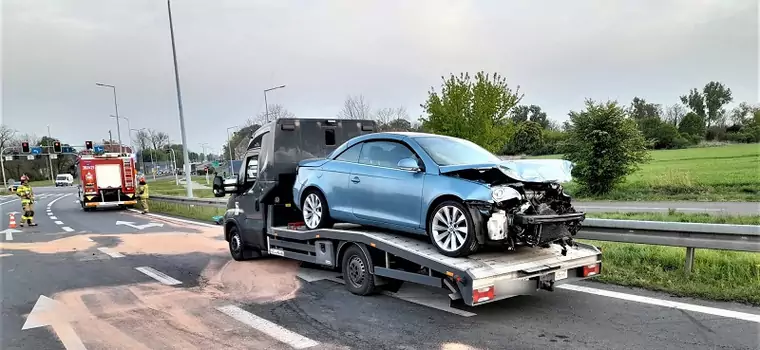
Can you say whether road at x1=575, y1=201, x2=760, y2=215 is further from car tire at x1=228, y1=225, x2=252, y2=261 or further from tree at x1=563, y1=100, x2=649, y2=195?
car tire at x1=228, y1=225, x2=252, y2=261

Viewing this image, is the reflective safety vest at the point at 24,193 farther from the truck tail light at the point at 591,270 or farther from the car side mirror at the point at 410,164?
the truck tail light at the point at 591,270

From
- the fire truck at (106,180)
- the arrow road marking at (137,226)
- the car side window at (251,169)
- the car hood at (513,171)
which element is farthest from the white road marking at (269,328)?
the fire truck at (106,180)

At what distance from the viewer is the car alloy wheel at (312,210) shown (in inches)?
276

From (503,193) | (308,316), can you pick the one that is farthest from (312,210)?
(503,193)

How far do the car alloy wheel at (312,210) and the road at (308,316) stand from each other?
828 mm

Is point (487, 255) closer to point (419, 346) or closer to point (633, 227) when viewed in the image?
point (419, 346)

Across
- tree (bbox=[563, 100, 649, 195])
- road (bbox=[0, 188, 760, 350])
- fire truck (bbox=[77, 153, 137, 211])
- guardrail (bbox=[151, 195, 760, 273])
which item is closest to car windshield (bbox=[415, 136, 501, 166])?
road (bbox=[0, 188, 760, 350])

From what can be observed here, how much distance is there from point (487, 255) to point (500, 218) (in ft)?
1.72

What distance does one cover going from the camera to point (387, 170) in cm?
601

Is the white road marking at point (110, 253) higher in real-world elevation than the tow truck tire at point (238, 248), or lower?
lower

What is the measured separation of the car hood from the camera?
529 cm

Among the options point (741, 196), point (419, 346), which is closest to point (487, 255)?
point (419, 346)

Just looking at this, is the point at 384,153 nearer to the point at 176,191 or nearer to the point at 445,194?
the point at 445,194

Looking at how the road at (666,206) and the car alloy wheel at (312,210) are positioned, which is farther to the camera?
the road at (666,206)
